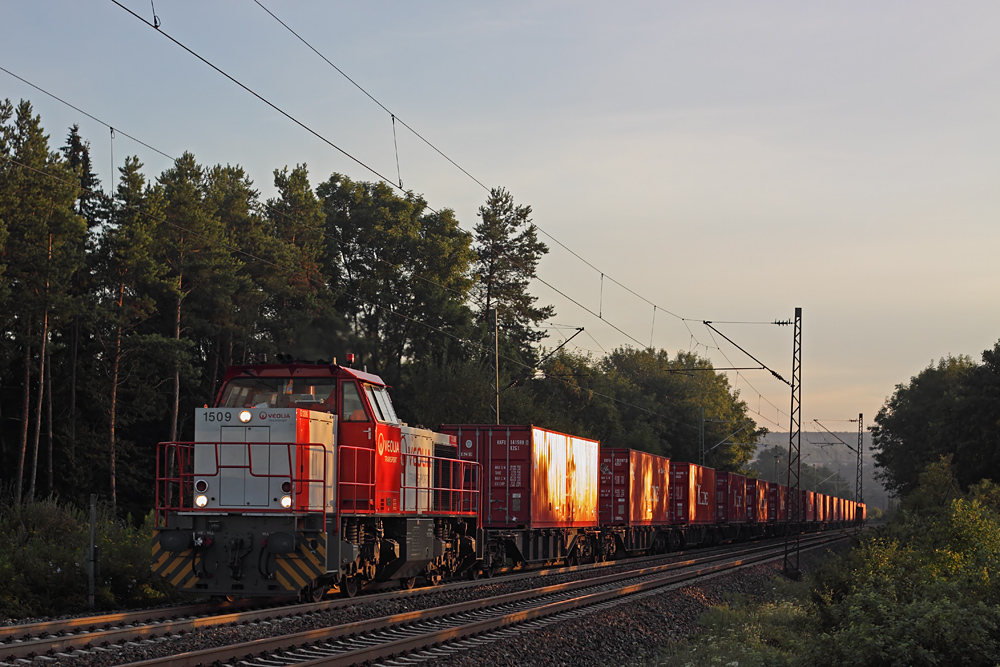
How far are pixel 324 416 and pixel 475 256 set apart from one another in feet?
175

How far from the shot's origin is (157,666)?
9016 millimetres

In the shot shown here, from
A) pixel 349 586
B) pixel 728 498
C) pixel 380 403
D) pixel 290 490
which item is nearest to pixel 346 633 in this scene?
pixel 290 490

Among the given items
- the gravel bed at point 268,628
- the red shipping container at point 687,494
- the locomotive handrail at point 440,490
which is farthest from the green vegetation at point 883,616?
the red shipping container at point 687,494

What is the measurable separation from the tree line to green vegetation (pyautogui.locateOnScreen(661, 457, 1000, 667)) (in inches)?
660

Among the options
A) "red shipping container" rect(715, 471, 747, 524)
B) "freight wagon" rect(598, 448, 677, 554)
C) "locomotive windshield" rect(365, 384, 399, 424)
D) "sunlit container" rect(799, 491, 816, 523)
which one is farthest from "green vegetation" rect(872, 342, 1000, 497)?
"locomotive windshield" rect(365, 384, 399, 424)

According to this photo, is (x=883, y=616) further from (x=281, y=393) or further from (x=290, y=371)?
(x=290, y=371)

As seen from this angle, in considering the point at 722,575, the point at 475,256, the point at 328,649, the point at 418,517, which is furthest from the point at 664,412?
the point at 328,649

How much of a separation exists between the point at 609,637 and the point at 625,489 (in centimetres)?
1827

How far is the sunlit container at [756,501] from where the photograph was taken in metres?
53.2

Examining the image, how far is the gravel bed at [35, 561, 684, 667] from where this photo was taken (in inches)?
382

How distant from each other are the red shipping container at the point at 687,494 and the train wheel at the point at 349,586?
23.8 m

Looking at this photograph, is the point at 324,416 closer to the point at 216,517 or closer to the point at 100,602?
the point at 216,517

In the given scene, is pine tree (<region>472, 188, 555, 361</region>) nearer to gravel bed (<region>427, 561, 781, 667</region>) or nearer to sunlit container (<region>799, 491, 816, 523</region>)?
sunlit container (<region>799, 491, 816, 523</region>)

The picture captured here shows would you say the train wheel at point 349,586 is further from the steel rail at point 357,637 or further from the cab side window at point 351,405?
the cab side window at point 351,405
